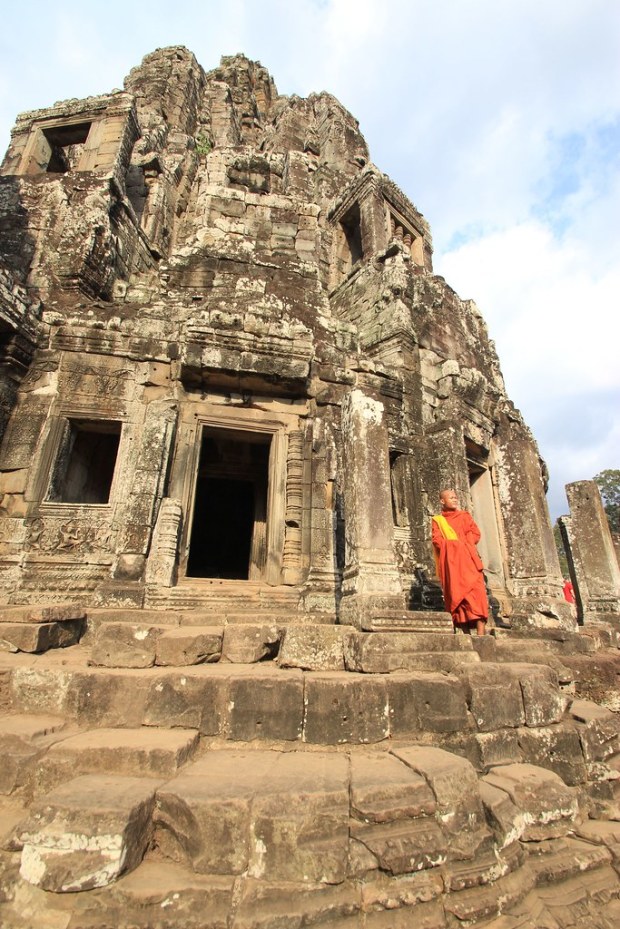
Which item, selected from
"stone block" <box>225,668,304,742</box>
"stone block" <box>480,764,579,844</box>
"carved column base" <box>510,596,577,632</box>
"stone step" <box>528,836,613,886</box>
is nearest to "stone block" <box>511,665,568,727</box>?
"stone block" <box>480,764,579,844</box>

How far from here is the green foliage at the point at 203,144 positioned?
1991 cm

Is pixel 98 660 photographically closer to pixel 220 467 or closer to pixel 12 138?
pixel 220 467

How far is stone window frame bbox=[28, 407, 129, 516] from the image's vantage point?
6.49 metres

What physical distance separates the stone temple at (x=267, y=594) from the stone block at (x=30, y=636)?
3 cm

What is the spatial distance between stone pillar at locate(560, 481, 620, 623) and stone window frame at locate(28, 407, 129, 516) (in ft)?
31.3

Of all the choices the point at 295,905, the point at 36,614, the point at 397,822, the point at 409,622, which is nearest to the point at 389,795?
the point at 397,822

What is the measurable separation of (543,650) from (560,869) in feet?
8.24

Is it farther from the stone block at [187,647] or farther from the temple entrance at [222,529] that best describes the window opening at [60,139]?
the stone block at [187,647]

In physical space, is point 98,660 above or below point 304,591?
below

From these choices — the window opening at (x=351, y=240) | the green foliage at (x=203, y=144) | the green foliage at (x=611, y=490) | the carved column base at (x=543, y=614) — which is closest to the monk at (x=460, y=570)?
the carved column base at (x=543, y=614)

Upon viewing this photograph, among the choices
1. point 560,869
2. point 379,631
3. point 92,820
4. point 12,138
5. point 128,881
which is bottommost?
point 560,869

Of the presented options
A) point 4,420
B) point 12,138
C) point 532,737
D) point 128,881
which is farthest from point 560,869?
point 12,138

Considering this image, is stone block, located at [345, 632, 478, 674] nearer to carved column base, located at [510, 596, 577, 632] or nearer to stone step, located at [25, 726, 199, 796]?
stone step, located at [25, 726, 199, 796]

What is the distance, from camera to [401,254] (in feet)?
34.9
